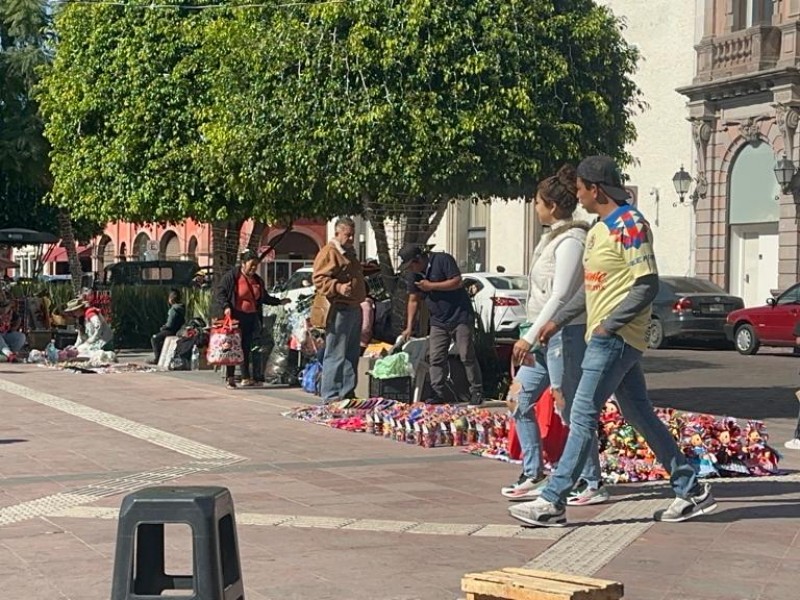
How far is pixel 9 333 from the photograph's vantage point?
2288 centimetres

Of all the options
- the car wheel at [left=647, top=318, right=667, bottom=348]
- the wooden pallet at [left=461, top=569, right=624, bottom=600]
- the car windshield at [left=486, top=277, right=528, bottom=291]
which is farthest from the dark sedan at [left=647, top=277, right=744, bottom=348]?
the wooden pallet at [left=461, top=569, right=624, bottom=600]

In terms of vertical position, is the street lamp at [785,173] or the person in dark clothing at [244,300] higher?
the street lamp at [785,173]

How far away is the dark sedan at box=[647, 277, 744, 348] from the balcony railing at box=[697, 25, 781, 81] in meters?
7.66

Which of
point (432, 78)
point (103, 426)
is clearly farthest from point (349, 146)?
point (103, 426)

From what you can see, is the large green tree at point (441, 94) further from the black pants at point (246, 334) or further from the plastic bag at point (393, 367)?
the black pants at point (246, 334)

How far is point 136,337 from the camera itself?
2631cm

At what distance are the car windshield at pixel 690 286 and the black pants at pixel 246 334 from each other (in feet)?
46.5

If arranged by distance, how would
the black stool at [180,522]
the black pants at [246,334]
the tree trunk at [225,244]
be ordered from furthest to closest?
the tree trunk at [225,244], the black pants at [246,334], the black stool at [180,522]

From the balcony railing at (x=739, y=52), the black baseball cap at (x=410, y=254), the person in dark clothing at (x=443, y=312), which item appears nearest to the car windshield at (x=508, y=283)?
the balcony railing at (x=739, y=52)

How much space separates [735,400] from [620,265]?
31.0 feet

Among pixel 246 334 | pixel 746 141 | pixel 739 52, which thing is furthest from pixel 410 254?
pixel 739 52

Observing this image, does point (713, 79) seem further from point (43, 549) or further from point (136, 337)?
point (43, 549)

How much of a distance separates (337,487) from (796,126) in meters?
26.6

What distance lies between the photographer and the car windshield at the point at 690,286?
29.5m
